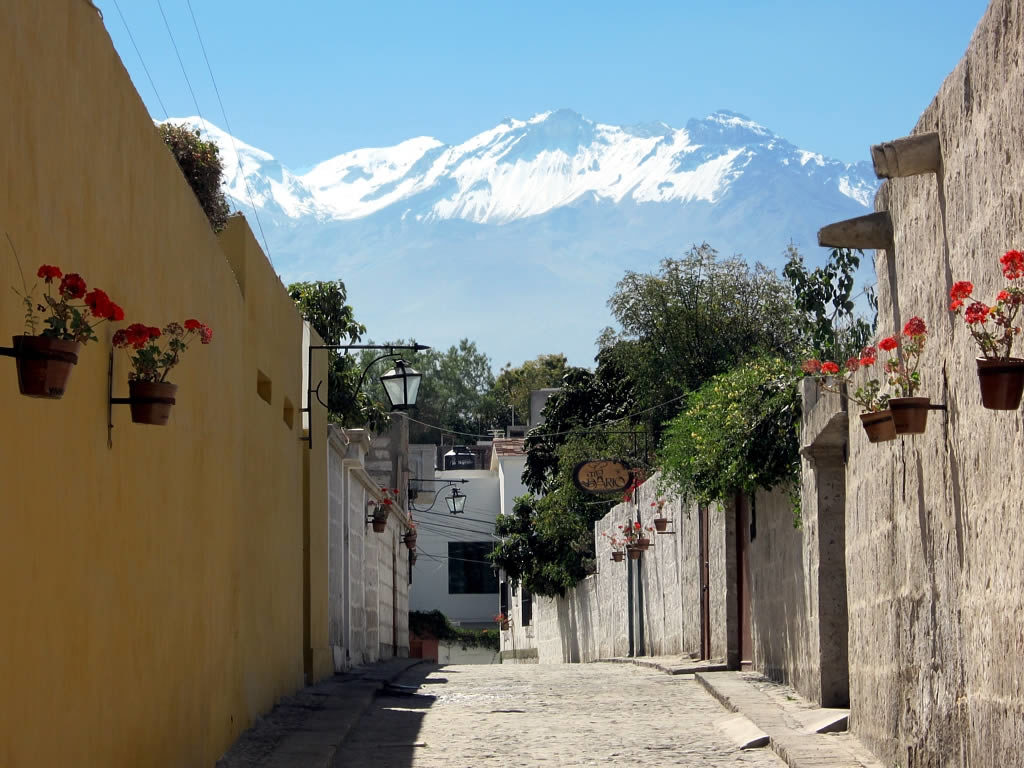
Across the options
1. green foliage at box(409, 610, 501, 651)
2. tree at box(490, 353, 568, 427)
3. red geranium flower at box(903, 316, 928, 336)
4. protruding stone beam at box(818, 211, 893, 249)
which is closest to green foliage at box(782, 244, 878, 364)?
protruding stone beam at box(818, 211, 893, 249)

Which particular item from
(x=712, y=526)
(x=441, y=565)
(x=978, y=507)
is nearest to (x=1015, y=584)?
(x=978, y=507)

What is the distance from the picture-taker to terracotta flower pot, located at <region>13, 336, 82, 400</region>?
4.21 meters

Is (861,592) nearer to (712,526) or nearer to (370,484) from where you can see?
(712,526)

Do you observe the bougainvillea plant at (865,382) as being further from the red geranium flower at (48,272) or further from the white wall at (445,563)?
the white wall at (445,563)

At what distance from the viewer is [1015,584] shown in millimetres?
5387

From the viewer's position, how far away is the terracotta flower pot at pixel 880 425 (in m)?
6.23

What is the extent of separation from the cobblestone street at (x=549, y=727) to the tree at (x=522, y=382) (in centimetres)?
4889

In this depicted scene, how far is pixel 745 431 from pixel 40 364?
956 cm

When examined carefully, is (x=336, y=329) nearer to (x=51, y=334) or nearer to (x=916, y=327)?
(x=916, y=327)

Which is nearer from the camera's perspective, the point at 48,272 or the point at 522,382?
the point at 48,272

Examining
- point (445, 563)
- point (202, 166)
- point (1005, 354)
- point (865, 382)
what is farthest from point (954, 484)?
point (445, 563)

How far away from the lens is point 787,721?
9984 mm

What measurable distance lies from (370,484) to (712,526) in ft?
20.2

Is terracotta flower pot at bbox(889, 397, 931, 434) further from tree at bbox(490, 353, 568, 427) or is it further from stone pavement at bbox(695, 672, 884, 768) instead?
tree at bbox(490, 353, 568, 427)
